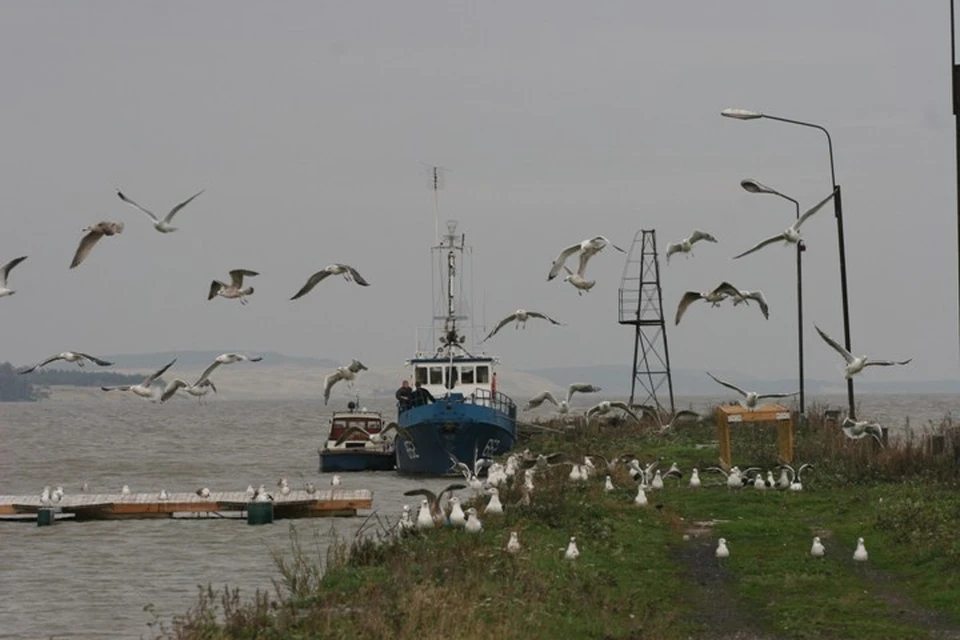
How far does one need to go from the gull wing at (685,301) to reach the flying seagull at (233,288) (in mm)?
6731

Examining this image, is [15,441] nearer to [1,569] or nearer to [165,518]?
[165,518]

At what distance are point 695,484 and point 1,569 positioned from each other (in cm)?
1326

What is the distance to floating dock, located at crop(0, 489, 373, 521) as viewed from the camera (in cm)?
4266

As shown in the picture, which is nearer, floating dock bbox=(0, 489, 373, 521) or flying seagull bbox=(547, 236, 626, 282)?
flying seagull bbox=(547, 236, 626, 282)

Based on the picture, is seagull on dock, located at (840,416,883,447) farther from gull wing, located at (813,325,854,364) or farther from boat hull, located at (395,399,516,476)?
boat hull, located at (395,399,516,476)

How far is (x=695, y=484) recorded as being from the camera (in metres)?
35.8

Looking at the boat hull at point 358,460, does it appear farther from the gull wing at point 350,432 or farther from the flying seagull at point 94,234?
the flying seagull at point 94,234

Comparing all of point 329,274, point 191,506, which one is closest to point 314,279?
point 329,274

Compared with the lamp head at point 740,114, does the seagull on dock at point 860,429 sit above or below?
below

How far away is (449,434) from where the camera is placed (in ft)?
194

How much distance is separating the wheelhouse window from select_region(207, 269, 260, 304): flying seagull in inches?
1302

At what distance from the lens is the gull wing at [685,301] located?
29.6 metres

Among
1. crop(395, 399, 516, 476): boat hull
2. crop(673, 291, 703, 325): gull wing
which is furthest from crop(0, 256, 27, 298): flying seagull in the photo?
crop(395, 399, 516, 476): boat hull

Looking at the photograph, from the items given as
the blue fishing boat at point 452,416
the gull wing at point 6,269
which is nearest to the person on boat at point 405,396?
the blue fishing boat at point 452,416
